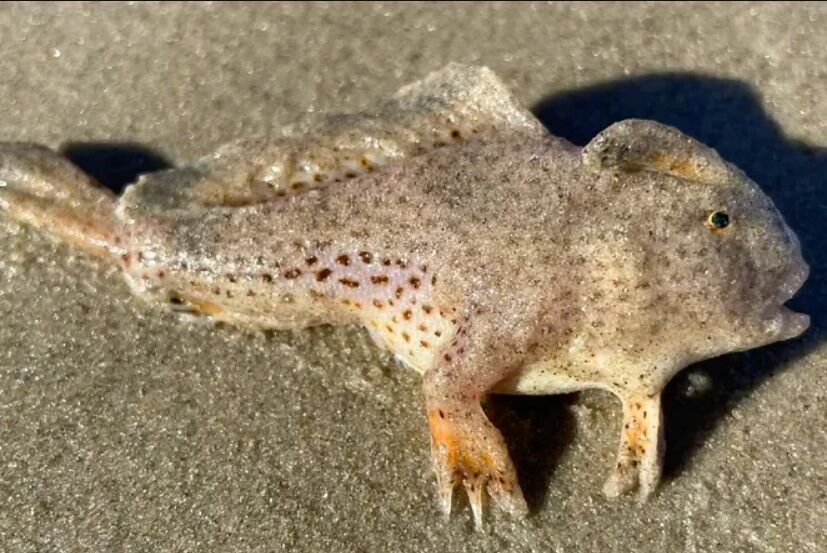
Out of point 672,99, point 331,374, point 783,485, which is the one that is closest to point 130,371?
point 331,374

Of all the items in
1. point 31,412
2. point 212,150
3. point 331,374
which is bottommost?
point 31,412

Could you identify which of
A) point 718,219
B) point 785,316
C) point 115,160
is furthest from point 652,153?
point 115,160

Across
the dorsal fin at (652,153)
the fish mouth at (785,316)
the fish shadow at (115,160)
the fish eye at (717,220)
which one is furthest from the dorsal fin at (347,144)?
the fish mouth at (785,316)

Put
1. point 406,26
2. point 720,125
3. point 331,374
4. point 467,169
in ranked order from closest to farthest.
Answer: point 467,169 < point 331,374 < point 720,125 < point 406,26

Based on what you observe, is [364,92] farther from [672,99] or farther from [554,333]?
[554,333]

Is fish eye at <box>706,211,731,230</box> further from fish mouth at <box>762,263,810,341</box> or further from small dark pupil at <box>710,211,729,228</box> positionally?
fish mouth at <box>762,263,810,341</box>

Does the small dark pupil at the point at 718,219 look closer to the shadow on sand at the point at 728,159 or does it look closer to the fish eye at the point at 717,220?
the fish eye at the point at 717,220

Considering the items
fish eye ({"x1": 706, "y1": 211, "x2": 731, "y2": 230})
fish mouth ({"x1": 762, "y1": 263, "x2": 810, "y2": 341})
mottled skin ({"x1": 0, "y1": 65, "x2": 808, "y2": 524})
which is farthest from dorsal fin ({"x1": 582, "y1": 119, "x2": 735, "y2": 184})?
fish mouth ({"x1": 762, "y1": 263, "x2": 810, "y2": 341})

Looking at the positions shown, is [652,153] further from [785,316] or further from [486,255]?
[785,316]
